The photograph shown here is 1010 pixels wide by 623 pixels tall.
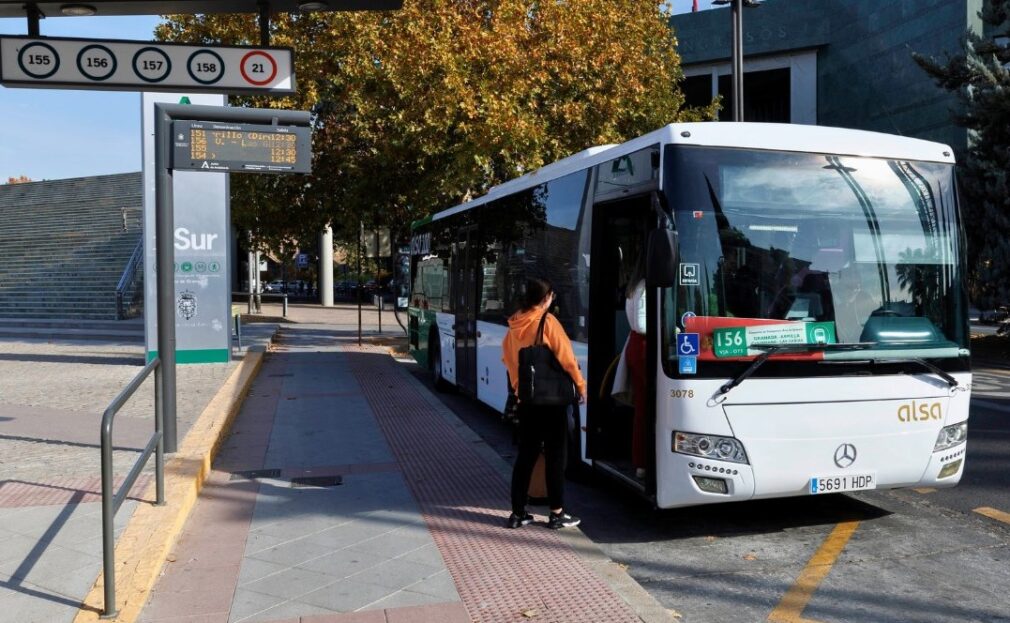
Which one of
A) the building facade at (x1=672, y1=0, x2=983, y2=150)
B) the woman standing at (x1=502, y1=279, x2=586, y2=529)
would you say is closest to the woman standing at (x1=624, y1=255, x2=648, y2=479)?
the woman standing at (x1=502, y1=279, x2=586, y2=529)

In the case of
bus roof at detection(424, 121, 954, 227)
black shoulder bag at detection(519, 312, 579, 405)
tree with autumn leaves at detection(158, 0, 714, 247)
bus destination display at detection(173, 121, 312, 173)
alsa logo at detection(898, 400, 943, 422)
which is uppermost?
tree with autumn leaves at detection(158, 0, 714, 247)

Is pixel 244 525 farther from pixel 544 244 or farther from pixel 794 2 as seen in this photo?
pixel 794 2

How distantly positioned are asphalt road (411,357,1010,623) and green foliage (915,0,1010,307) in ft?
37.5

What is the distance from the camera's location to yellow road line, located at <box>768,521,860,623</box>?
182 inches

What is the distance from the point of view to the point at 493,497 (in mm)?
6895

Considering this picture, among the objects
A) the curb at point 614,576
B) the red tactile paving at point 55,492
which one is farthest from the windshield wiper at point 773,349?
the red tactile paving at point 55,492

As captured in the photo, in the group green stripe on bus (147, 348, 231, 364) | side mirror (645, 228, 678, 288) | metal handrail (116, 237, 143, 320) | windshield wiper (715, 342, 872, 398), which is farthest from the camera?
metal handrail (116, 237, 143, 320)

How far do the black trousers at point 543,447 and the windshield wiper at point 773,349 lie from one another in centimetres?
112

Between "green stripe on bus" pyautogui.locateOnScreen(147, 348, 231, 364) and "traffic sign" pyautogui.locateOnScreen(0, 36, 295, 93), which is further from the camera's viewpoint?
"green stripe on bus" pyautogui.locateOnScreen(147, 348, 231, 364)

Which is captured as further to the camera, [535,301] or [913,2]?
[913,2]

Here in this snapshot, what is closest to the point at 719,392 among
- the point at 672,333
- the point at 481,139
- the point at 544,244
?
the point at 672,333

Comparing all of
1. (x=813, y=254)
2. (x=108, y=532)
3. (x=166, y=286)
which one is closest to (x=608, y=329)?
(x=813, y=254)

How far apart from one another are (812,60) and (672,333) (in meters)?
39.3

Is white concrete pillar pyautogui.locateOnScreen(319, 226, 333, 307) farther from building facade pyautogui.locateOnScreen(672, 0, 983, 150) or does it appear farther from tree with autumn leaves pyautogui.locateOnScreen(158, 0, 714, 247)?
tree with autumn leaves pyautogui.locateOnScreen(158, 0, 714, 247)
